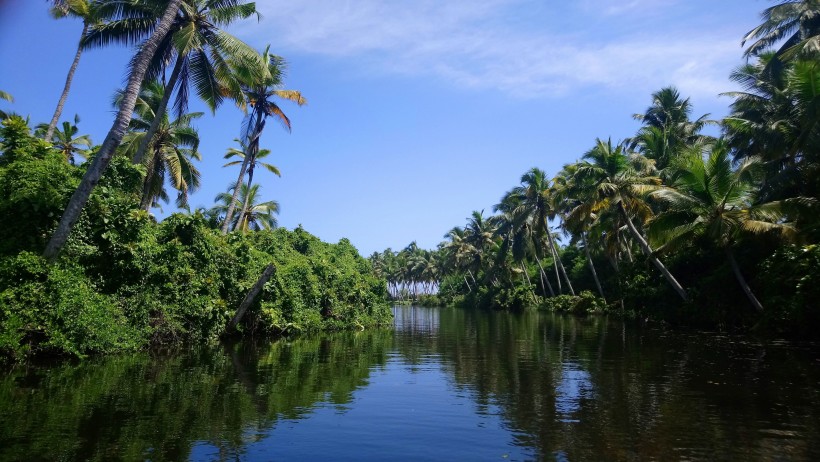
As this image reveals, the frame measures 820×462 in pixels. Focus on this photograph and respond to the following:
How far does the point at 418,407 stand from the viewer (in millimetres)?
10195

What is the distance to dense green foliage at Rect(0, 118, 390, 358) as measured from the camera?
1295 centimetres

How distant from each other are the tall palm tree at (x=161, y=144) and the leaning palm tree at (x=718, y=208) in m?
25.5

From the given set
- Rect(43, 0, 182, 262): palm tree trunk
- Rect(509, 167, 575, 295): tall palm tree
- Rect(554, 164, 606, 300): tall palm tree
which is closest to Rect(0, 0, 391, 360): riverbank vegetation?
Rect(43, 0, 182, 262): palm tree trunk

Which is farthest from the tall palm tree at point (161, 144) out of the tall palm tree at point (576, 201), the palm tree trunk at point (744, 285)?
the palm tree trunk at point (744, 285)

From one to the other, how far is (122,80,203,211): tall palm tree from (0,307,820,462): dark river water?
14.7 metres

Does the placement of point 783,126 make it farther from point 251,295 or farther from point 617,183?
point 251,295

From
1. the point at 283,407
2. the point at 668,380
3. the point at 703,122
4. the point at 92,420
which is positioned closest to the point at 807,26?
the point at 703,122

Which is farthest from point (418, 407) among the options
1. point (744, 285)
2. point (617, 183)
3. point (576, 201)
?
point (576, 201)

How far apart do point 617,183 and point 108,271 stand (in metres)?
28.4

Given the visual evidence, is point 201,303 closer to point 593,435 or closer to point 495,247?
point 593,435

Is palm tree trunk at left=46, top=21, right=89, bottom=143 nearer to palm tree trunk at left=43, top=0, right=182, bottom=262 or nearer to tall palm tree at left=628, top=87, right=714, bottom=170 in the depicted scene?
palm tree trunk at left=43, top=0, right=182, bottom=262

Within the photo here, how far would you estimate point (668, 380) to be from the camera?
40.8 ft

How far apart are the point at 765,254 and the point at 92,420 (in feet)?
87.3


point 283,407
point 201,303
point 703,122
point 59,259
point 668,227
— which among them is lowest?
point 283,407
